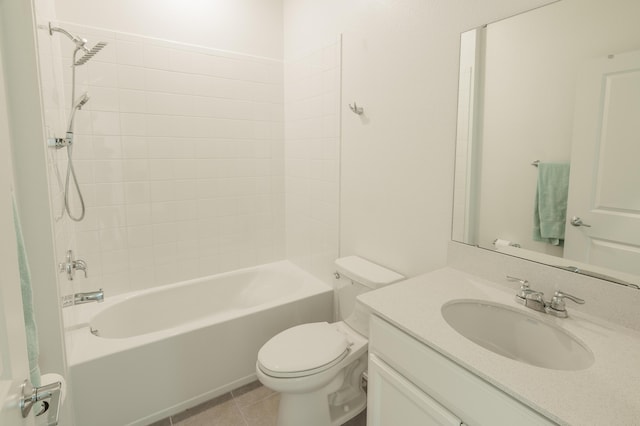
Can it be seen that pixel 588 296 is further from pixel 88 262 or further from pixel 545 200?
pixel 88 262

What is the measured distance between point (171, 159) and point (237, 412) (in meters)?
1.64

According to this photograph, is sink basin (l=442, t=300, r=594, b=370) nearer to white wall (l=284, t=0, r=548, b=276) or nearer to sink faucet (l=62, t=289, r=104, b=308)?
white wall (l=284, t=0, r=548, b=276)

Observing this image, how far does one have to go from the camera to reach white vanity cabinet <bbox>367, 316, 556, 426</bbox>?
0.83 m

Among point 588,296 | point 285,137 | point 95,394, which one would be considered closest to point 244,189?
point 285,137

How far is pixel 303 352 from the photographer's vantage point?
157 cm

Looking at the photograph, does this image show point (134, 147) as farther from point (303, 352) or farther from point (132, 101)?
point (303, 352)

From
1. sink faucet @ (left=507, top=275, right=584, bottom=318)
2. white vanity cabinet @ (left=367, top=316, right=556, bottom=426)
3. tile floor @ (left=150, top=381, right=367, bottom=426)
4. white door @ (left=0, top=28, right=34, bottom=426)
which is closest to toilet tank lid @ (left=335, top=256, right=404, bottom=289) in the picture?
white vanity cabinet @ (left=367, top=316, right=556, bottom=426)

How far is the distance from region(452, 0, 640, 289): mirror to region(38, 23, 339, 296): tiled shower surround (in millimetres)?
973

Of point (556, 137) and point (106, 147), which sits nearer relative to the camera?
point (556, 137)

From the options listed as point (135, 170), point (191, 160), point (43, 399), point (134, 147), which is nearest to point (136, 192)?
point (135, 170)

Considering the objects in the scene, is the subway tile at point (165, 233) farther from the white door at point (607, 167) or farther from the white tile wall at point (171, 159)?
the white door at point (607, 167)

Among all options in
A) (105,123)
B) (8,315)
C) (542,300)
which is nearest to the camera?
(8,315)

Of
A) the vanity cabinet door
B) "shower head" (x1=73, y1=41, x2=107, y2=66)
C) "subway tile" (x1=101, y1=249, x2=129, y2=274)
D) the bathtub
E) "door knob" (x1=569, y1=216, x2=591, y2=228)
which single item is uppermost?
"shower head" (x1=73, y1=41, x2=107, y2=66)

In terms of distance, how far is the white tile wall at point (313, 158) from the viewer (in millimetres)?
2221
